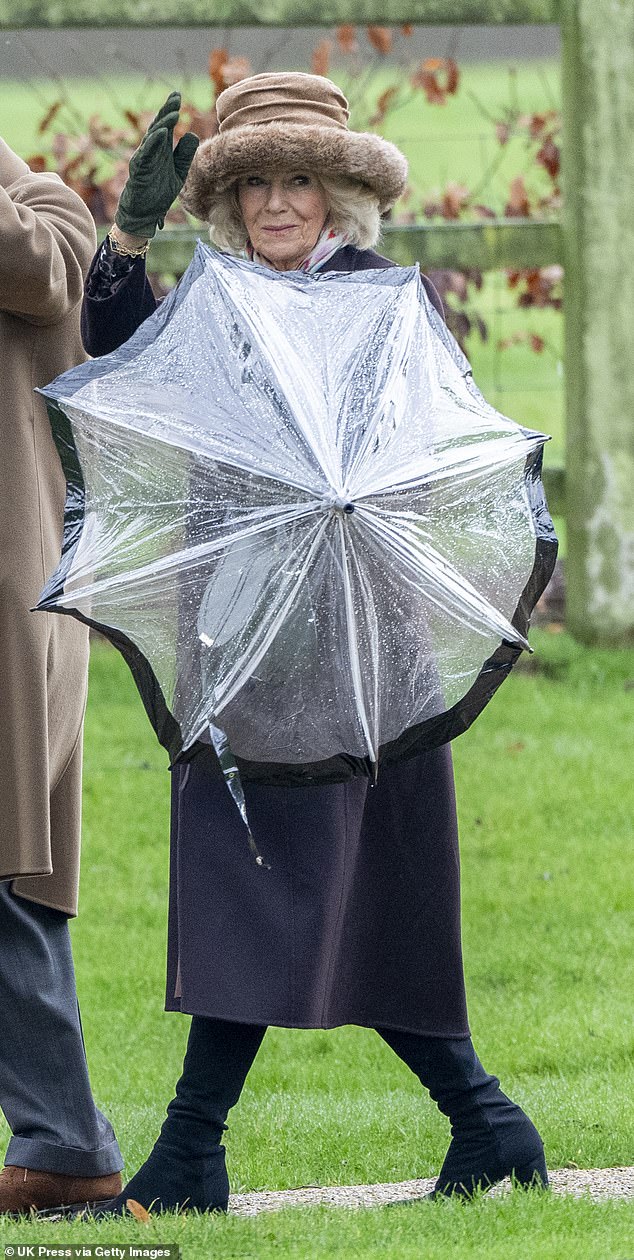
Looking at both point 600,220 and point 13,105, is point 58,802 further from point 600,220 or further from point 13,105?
point 13,105

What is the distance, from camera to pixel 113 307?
3.24 meters

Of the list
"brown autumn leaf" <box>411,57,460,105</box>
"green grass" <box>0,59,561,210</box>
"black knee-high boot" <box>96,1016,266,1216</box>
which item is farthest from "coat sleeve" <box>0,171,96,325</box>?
"green grass" <box>0,59,561,210</box>

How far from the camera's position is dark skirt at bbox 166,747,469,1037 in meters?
3.18

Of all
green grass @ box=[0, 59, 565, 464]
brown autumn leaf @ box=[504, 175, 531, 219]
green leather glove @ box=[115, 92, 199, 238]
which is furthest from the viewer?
green grass @ box=[0, 59, 565, 464]

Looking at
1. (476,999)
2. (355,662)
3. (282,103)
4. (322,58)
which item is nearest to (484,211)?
(322,58)

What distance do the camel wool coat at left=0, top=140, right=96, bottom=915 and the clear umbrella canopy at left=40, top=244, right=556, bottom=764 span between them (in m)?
0.33

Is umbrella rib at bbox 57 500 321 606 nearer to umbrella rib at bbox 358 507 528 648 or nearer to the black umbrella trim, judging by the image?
the black umbrella trim

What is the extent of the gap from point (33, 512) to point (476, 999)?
7.61 ft

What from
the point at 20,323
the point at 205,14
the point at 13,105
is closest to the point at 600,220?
the point at 205,14

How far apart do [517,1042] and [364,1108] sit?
0.57m

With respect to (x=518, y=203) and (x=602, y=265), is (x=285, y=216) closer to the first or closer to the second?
(x=602, y=265)

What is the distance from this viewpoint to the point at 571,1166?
3.77m

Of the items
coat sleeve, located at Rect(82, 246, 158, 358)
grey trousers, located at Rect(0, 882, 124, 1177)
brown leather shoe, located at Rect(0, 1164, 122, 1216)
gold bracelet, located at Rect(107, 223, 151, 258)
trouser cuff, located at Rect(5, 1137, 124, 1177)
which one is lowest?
brown leather shoe, located at Rect(0, 1164, 122, 1216)

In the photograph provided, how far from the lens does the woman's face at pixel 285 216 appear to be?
3.36 m
